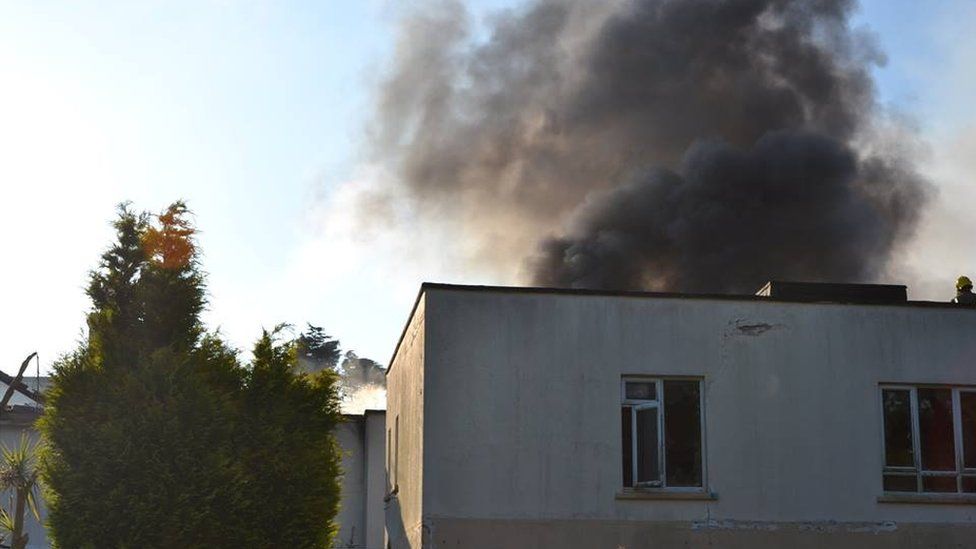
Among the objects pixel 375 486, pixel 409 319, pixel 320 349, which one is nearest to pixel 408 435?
pixel 409 319

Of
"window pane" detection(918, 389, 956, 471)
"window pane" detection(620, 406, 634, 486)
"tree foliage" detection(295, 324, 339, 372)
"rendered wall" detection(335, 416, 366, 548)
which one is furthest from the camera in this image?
"tree foliage" detection(295, 324, 339, 372)

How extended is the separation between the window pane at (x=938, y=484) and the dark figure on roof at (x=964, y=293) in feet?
8.66

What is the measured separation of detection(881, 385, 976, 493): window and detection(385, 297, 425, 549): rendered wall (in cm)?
609

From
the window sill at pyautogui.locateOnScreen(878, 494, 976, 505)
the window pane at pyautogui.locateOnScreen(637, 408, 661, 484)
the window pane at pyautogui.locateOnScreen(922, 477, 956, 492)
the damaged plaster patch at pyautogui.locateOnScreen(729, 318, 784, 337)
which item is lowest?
the window sill at pyautogui.locateOnScreen(878, 494, 976, 505)

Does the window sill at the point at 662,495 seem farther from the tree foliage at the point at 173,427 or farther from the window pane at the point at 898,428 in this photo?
the tree foliage at the point at 173,427

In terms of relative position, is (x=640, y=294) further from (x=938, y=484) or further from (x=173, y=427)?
(x=173, y=427)

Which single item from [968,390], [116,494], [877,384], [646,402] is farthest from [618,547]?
[116,494]

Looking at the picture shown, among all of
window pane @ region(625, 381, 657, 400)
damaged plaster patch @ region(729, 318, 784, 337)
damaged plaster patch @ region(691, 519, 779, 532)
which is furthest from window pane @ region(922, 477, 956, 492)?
window pane @ region(625, 381, 657, 400)

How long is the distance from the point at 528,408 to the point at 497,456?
72 cm

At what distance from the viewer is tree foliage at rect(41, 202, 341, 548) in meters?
15.1

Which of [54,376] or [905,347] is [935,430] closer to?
[905,347]

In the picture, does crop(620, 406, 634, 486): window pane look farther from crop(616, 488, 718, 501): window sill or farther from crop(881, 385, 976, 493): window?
crop(881, 385, 976, 493): window

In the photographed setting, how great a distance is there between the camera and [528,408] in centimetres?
1423

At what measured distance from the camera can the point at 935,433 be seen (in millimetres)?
14953
